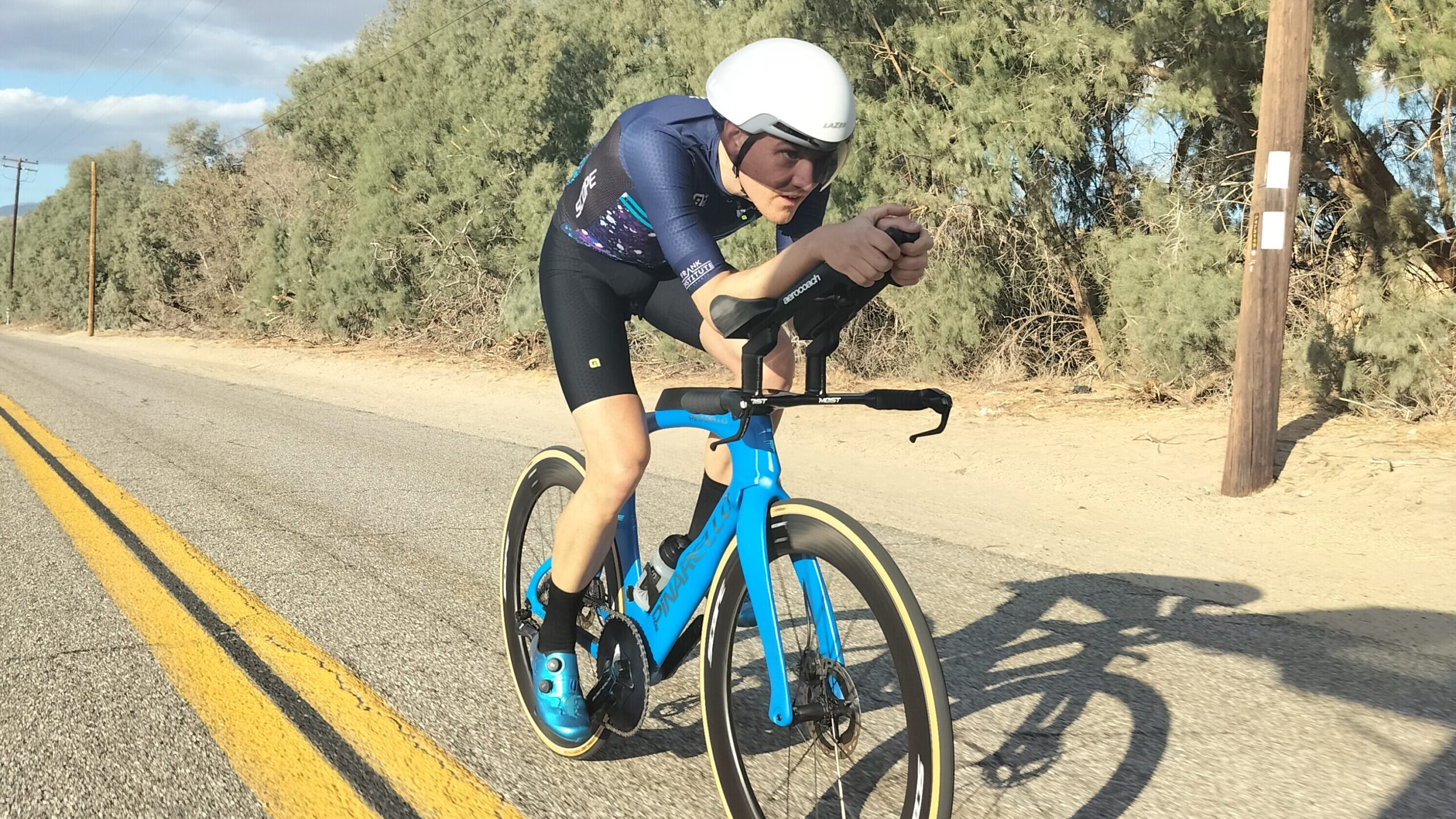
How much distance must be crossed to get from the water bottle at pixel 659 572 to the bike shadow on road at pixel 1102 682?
32 cm

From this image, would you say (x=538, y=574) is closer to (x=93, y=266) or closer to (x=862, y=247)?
(x=862, y=247)

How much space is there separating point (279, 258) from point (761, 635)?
30309mm

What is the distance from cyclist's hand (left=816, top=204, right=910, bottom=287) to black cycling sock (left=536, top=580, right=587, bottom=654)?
1.50 metres

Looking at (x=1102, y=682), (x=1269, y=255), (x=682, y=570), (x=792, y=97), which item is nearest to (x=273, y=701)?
(x=682, y=570)

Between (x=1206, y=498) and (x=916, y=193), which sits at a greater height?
(x=916, y=193)

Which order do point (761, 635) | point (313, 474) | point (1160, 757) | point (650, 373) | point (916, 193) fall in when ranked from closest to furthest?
point (761, 635) → point (1160, 757) → point (313, 474) → point (916, 193) → point (650, 373)

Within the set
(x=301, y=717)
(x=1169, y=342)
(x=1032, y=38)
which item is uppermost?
(x=1032, y=38)

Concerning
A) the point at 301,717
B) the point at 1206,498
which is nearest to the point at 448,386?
the point at 1206,498

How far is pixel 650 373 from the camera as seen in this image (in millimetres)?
15625

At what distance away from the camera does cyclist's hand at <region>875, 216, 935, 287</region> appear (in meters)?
1.91

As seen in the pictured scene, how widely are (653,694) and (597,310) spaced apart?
4.37ft

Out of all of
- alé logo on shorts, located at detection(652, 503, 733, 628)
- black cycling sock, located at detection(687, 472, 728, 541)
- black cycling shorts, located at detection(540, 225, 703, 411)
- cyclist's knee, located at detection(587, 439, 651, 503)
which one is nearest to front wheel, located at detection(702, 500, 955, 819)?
alé logo on shorts, located at detection(652, 503, 733, 628)

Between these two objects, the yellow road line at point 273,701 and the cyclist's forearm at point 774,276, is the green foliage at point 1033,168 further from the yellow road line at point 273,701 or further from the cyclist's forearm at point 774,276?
the yellow road line at point 273,701

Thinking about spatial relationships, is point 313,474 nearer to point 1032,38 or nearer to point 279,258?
point 1032,38
